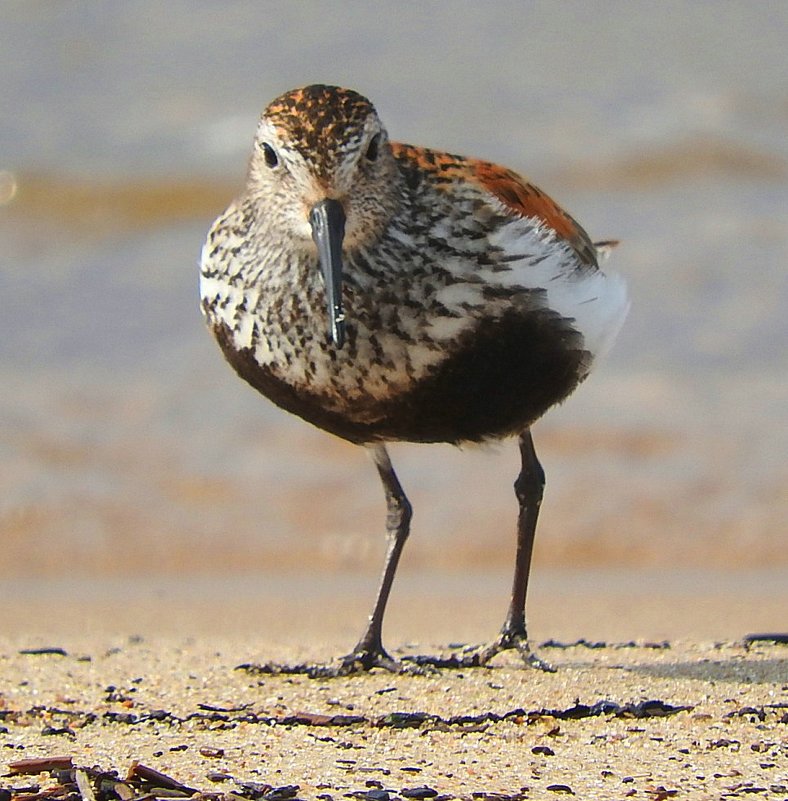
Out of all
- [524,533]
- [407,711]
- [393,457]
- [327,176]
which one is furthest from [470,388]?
[393,457]

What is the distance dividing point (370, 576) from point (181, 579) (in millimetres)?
974

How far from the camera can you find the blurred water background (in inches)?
340

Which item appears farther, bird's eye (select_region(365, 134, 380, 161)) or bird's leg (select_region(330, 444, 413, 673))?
bird's leg (select_region(330, 444, 413, 673))

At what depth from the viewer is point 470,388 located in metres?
5.06

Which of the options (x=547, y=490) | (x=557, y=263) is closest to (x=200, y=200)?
(x=547, y=490)

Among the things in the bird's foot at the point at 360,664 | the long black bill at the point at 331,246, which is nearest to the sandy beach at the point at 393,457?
the bird's foot at the point at 360,664

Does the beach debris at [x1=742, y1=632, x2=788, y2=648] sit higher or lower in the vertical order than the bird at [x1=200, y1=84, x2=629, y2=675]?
lower

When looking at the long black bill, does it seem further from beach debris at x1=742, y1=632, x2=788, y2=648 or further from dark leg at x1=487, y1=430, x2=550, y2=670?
beach debris at x1=742, y1=632, x2=788, y2=648

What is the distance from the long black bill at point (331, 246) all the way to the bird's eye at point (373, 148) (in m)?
0.25

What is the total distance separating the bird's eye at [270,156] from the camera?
4863 millimetres

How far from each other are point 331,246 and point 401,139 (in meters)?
10.3

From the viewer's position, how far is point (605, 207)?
13.1m

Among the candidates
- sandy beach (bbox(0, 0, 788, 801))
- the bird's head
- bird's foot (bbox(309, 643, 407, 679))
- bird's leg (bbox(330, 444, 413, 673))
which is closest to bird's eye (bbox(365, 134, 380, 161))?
the bird's head

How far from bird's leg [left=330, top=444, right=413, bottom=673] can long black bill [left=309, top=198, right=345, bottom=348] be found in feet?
3.29
